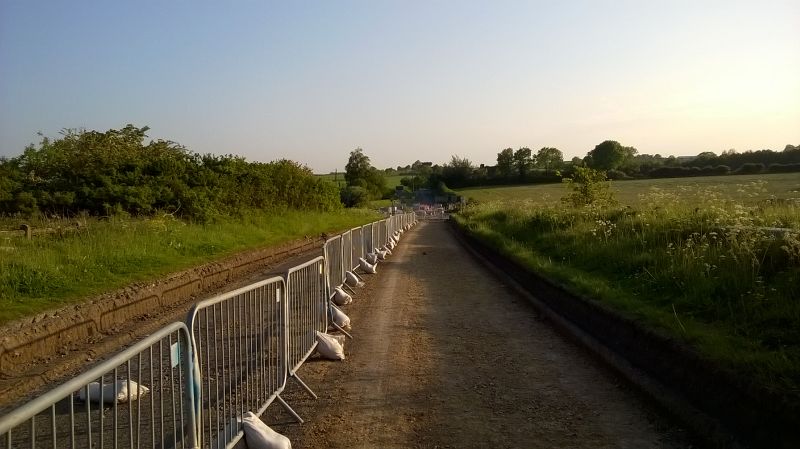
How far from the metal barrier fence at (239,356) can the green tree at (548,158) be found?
115 meters

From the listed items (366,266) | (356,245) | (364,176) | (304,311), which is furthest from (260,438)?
(364,176)

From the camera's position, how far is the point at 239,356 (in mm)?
5188

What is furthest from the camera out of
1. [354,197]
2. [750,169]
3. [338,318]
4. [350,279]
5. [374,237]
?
[354,197]

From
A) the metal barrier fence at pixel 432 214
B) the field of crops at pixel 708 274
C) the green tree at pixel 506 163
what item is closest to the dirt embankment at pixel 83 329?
the field of crops at pixel 708 274

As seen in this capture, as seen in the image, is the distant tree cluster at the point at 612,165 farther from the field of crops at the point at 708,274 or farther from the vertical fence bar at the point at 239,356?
the vertical fence bar at the point at 239,356

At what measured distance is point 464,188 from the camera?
399ft

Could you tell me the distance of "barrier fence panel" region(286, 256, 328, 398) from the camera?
6650mm

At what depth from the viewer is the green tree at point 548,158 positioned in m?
122

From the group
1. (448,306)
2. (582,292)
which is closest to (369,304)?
(448,306)

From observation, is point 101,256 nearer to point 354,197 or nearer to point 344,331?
point 344,331

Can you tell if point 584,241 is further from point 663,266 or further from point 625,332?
point 625,332

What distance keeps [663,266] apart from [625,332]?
2888 millimetres

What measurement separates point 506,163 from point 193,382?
127 m

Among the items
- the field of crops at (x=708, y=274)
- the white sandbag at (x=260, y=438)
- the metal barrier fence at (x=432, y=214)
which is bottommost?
the metal barrier fence at (x=432, y=214)
